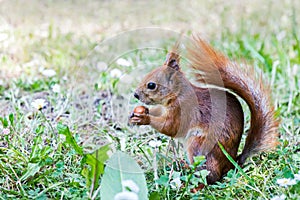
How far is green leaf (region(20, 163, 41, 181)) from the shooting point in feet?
5.75

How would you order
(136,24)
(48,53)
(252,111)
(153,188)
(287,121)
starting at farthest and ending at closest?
(136,24)
(48,53)
(287,121)
(252,111)
(153,188)

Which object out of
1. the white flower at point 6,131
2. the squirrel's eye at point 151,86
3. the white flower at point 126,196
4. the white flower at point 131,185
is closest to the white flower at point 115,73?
the white flower at point 6,131

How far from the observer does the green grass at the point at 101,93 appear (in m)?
1.78

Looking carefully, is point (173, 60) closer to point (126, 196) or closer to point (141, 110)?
point (141, 110)

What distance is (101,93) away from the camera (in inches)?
107

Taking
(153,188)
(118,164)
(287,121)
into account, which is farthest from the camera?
(287,121)

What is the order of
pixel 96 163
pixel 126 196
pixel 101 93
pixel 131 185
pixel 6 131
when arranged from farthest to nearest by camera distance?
pixel 101 93 < pixel 6 131 < pixel 96 163 < pixel 131 185 < pixel 126 196

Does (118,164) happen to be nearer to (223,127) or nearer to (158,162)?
(158,162)

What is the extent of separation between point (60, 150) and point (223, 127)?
59 cm

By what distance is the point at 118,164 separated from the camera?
1646 millimetres

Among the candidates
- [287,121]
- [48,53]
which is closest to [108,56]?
[48,53]

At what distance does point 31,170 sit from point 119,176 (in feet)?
1.09

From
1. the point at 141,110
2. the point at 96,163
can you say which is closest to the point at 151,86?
the point at 141,110

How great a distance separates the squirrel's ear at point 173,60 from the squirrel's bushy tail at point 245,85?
4 centimetres
